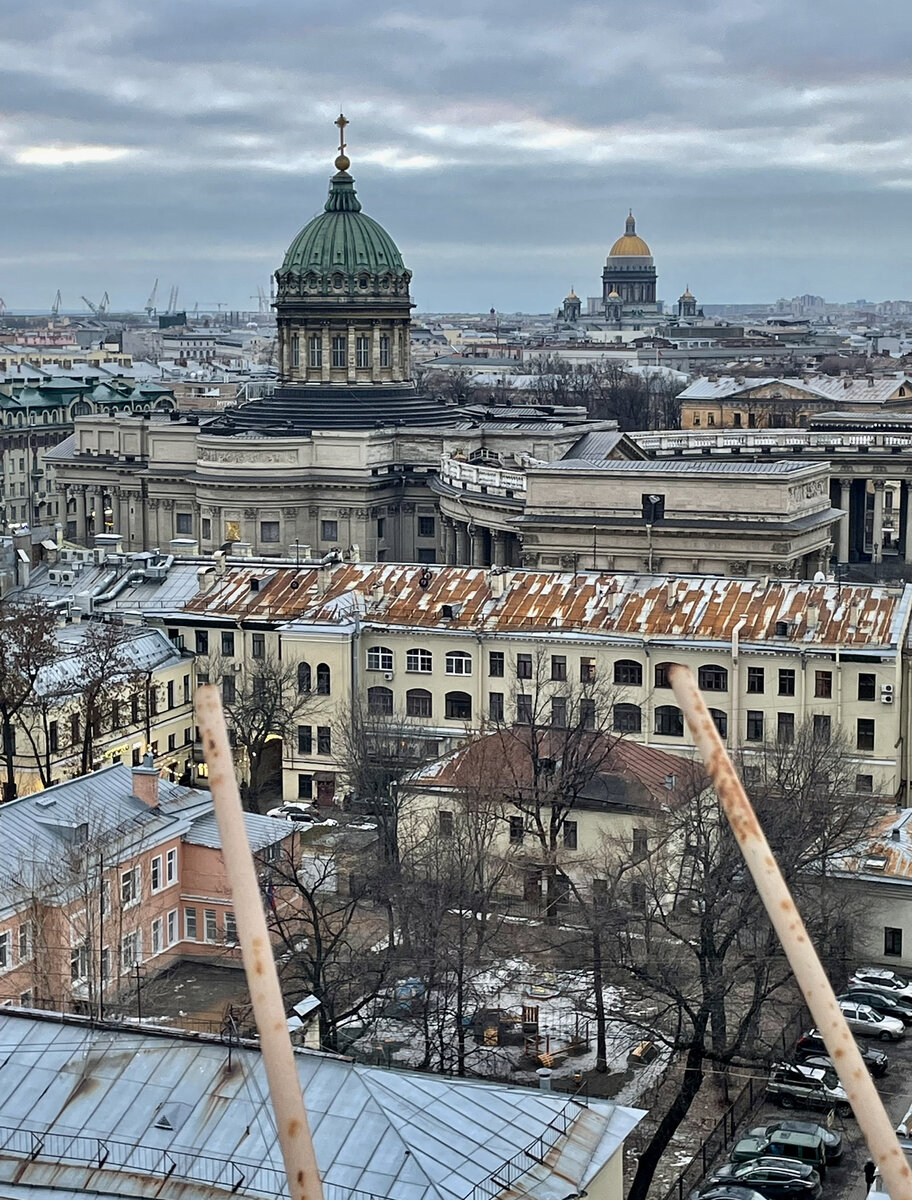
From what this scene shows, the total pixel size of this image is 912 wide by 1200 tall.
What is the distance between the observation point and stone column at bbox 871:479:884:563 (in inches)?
4442

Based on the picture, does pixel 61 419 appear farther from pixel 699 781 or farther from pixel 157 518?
pixel 699 781

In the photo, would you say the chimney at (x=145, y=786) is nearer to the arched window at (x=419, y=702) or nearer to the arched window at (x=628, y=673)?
the arched window at (x=419, y=702)

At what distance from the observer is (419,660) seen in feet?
199

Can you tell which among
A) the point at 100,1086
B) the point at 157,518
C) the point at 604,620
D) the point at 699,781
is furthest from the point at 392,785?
the point at 157,518

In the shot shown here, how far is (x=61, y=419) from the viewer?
465 feet

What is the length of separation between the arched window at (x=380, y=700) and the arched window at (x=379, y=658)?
0.67 meters

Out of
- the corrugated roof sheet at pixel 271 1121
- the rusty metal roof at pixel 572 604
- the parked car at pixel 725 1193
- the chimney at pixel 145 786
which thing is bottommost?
the parked car at pixel 725 1193

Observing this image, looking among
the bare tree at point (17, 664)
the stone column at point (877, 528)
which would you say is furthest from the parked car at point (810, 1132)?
the stone column at point (877, 528)

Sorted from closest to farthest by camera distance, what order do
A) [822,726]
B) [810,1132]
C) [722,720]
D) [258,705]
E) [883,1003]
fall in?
[810,1132] < [883,1003] < [822,726] < [722,720] < [258,705]

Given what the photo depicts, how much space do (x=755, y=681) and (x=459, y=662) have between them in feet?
29.4

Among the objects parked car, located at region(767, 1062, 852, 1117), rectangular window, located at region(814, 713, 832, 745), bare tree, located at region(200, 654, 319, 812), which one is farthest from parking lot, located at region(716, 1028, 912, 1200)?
bare tree, located at region(200, 654, 319, 812)

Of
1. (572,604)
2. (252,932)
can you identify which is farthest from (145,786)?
(252,932)

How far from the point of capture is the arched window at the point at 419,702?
60719 millimetres

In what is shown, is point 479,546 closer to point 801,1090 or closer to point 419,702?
point 419,702
